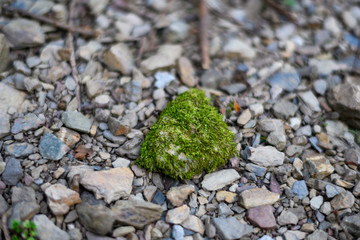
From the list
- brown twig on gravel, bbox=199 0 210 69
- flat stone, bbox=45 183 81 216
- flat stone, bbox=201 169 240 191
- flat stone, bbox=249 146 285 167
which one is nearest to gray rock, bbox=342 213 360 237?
flat stone, bbox=249 146 285 167

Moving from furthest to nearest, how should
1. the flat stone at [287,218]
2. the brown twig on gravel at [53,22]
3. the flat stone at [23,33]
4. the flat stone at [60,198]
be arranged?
the brown twig on gravel at [53,22], the flat stone at [23,33], the flat stone at [287,218], the flat stone at [60,198]

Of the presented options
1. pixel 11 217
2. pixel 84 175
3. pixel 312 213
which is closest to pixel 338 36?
pixel 312 213

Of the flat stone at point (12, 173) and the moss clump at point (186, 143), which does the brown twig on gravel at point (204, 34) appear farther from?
the flat stone at point (12, 173)

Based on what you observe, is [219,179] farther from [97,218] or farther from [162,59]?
[162,59]

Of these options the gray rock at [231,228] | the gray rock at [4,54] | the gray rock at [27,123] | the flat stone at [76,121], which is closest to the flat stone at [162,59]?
the flat stone at [76,121]

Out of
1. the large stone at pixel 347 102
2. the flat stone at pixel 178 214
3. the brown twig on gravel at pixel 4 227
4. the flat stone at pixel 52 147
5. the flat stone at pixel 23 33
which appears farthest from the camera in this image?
the flat stone at pixel 23 33

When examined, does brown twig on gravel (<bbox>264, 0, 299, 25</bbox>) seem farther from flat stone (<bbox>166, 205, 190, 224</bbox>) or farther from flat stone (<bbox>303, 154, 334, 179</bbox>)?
flat stone (<bbox>166, 205, 190, 224</bbox>)

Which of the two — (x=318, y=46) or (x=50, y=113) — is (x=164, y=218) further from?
(x=318, y=46)
